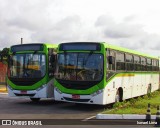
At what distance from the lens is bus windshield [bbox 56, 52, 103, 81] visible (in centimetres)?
1847

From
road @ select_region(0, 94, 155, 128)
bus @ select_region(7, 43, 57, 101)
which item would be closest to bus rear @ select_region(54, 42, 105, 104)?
road @ select_region(0, 94, 155, 128)

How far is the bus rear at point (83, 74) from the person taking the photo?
18.4m

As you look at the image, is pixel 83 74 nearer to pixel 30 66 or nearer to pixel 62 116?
pixel 62 116

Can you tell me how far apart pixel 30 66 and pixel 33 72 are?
1.15 ft

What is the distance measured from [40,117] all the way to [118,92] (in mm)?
6122

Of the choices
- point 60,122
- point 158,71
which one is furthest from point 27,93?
point 158,71

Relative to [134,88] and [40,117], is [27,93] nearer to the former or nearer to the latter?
[40,117]

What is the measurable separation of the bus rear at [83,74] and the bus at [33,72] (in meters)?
1.67

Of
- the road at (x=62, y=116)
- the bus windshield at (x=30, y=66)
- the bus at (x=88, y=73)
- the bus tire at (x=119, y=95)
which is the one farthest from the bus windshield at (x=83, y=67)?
the bus tire at (x=119, y=95)

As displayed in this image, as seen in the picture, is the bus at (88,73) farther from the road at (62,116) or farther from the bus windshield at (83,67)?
the road at (62,116)

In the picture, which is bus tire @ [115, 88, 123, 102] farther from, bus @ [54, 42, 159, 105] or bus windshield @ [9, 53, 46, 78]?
bus windshield @ [9, 53, 46, 78]

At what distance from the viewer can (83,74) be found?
1859 centimetres

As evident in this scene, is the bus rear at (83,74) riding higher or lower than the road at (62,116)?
higher

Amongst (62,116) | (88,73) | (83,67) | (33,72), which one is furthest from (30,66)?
(62,116)
